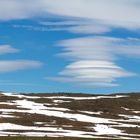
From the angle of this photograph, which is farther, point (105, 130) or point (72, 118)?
point (72, 118)

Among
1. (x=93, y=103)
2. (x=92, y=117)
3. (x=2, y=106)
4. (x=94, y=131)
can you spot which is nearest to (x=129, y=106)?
(x=93, y=103)

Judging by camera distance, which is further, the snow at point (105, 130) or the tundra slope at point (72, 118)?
the snow at point (105, 130)

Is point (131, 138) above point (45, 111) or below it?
below

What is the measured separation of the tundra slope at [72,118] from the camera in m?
63.9

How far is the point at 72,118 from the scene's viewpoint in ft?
273

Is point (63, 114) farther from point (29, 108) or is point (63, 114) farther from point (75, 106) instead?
point (75, 106)

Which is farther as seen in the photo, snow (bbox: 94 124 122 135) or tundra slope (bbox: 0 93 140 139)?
snow (bbox: 94 124 122 135)

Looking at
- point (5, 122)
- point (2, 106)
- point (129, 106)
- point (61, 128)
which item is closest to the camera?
point (61, 128)

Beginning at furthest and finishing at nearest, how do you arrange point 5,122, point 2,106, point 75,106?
point 75,106 < point 2,106 < point 5,122

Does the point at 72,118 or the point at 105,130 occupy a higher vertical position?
the point at 72,118

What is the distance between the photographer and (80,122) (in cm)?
7862

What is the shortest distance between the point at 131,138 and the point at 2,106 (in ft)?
130

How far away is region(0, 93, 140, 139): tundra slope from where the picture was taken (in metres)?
63.9

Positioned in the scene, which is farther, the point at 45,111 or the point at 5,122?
the point at 45,111
